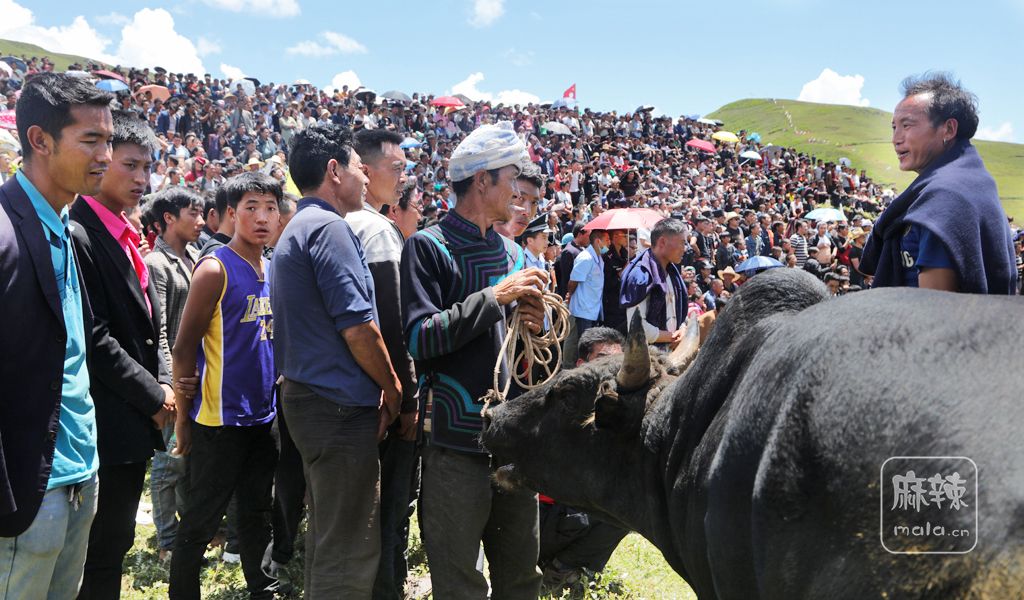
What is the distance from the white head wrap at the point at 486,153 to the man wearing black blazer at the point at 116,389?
5.34 ft

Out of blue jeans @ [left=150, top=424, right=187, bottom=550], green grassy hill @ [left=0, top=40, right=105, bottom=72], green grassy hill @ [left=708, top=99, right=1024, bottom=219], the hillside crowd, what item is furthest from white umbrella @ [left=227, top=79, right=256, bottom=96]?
green grassy hill @ [left=0, top=40, right=105, bottom=72]

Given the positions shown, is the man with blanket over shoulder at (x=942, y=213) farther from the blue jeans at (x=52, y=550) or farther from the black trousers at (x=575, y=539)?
the blue jeans at (x=52, y=550)

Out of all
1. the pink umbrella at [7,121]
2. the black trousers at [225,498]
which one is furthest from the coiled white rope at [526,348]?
the pink umbrella at [7,121]

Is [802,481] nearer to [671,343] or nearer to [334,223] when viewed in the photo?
[334,223]

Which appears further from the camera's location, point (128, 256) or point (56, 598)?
point (128, 256)

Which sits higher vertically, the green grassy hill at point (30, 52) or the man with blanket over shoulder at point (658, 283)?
the green grassy hill at point (30, 52)

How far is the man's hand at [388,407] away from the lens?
369cm

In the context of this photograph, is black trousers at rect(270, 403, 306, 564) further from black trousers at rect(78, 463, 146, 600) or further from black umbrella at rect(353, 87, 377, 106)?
black umbrella at rect(353, 87, 377, 106)

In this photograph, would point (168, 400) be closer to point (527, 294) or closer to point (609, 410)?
point (527, 294)

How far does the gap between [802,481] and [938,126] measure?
7.41 ft

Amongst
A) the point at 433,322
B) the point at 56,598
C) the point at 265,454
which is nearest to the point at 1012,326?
the point at 433,322

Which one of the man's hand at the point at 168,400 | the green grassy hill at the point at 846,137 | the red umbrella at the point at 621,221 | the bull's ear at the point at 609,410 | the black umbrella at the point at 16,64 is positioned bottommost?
the man's hand at the point at 168,400

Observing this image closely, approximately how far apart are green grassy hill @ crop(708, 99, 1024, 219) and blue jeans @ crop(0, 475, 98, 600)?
64.9 metres

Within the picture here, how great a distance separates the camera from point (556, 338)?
147 inches
